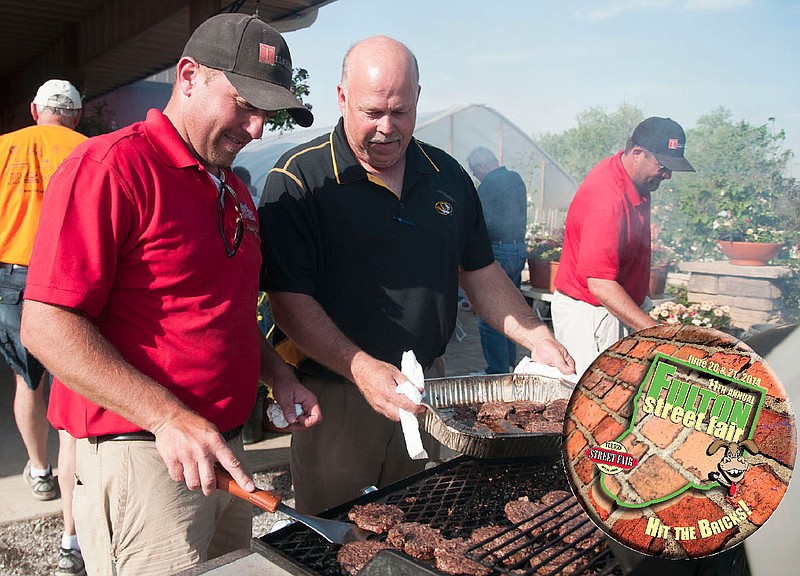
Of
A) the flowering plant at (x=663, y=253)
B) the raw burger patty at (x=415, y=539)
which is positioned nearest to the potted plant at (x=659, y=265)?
the flowering plant at (x=663, y=253)

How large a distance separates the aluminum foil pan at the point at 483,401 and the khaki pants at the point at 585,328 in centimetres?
171

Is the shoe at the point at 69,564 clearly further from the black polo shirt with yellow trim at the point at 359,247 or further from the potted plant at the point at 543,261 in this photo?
the potted plant at the point at 543,261

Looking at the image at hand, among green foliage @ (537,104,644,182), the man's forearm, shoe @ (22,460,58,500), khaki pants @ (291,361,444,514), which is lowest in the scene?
shoe @ (22,460,58,500)

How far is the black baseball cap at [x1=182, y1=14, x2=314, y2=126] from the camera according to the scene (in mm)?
1793

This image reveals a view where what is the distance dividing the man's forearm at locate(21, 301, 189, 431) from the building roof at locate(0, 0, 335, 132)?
15.7ft

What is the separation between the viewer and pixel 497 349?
632cm

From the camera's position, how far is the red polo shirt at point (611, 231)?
3.60 m

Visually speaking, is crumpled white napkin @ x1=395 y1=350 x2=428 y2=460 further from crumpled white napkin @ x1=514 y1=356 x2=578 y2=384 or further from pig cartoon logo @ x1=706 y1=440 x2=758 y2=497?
pig cartoon logo @ x1=706 y1=440 x2=758 y2=497

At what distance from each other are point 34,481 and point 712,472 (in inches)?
152

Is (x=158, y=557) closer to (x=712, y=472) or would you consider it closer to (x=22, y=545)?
(x=712, y=472)

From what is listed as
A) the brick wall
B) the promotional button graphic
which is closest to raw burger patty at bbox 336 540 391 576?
the promotional button graphic

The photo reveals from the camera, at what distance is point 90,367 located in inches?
62.6

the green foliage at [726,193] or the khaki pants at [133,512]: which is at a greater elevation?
the green foliage at [726,193]

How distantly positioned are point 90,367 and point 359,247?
1003 millimetres
